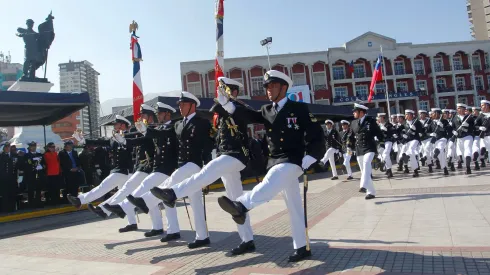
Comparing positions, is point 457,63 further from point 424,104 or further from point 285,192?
point 285,192

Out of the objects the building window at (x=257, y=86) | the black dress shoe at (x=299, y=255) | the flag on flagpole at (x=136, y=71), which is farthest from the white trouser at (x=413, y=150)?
the building window at (x=257, y=86)

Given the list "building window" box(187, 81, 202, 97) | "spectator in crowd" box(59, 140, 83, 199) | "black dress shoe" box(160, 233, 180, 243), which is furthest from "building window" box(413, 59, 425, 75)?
"black dress shoe" box(160, 233, 180, 243)

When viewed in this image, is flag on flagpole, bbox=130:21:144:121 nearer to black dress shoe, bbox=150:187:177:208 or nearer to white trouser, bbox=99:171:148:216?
white trouser, bbox=99:171:148:216

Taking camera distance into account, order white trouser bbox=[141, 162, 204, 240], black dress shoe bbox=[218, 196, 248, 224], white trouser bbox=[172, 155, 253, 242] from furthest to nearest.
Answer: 1. white trouser bbox=[141, 162, 204, 240]
2. white trouser bbox=[172, 155, 253, 242]
3. black dress shoe bbox=[218, 196, 248, 224]

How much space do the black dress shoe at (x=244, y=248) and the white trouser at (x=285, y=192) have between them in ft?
2.78

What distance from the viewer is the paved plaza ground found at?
4502 mm

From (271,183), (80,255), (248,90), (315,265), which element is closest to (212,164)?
(271,183)

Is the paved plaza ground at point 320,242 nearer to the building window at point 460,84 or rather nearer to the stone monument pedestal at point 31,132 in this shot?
the stone monument pedestal at point 31,132

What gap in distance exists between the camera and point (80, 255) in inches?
241

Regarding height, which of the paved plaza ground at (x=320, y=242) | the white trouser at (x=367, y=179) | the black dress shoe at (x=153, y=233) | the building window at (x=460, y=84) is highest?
the building window at (x=460, y=84)

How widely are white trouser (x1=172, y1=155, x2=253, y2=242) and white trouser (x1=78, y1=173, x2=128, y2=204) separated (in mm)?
2759

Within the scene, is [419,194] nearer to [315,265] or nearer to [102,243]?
[315,265]

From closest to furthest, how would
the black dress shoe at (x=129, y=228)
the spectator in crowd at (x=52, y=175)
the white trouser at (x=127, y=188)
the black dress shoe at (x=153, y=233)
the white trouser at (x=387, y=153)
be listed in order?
the white trouser at (x=127, y=188) < the black dress shoe at (x=153, y=233) < the black dress shoe at (x=129, y=228) < the spectator in crowd at (x=52, y=175) < the white trouser at (x=387, y=153)

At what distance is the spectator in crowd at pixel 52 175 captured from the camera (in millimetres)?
12680
